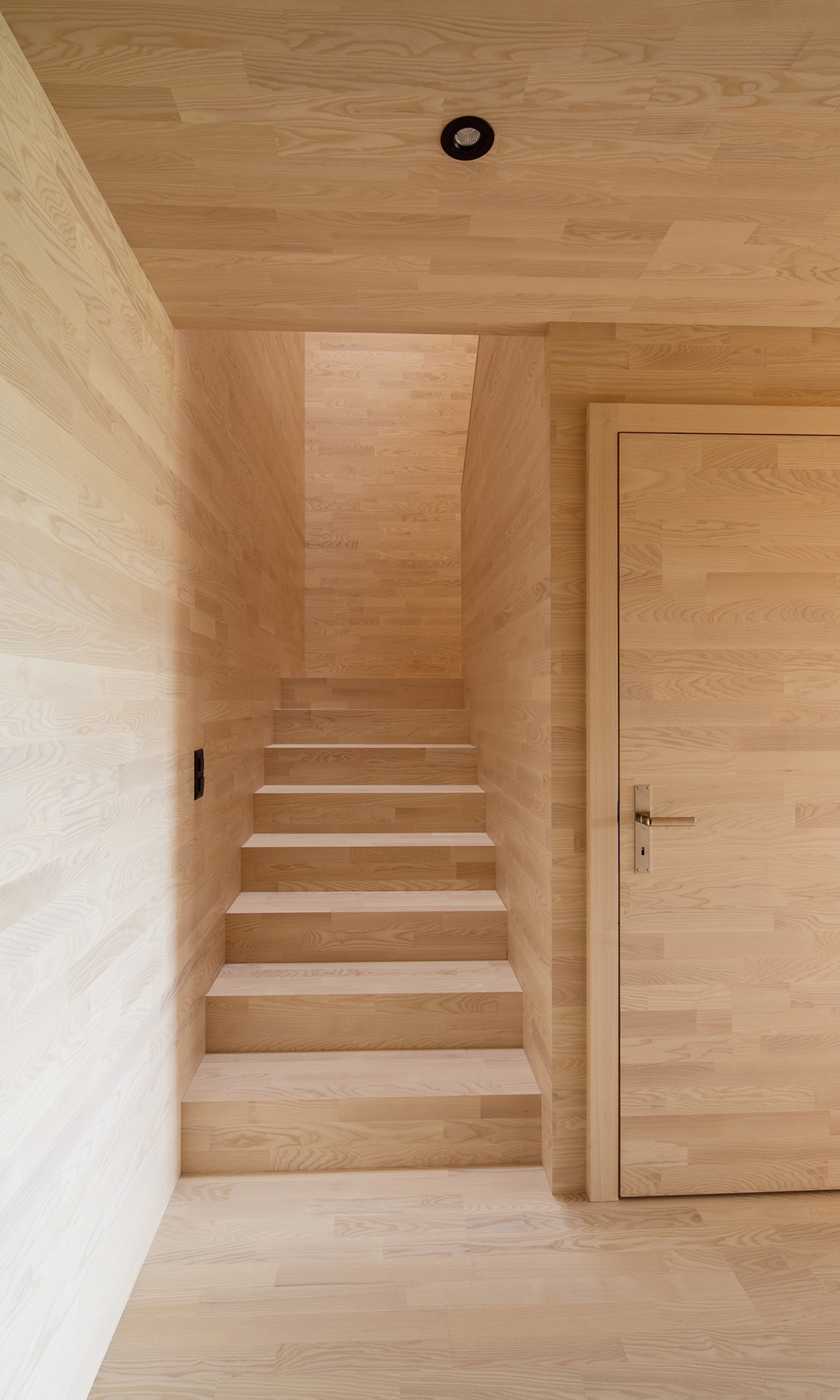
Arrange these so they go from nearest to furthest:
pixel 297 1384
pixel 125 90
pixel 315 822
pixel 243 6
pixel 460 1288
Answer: pixel 243 6, pixel 125 90, pixel 297 1384, pixel 460 1288, pixel 315 822

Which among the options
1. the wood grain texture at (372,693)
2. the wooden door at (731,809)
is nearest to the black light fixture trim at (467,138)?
the wooden door at (731,809)

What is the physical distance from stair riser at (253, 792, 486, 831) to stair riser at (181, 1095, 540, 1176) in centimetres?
110

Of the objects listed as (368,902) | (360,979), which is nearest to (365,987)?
(360,979)

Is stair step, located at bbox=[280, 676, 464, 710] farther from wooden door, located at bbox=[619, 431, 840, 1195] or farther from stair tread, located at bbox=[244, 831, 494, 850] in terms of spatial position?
wooden door, located at bbox=[619, 431, 840, 1195]

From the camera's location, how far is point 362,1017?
6.68 feet

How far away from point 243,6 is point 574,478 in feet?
3.58

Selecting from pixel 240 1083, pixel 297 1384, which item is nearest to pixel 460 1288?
pixel 297 1384

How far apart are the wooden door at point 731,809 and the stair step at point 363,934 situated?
2.09ft

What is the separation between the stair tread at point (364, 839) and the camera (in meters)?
2.56

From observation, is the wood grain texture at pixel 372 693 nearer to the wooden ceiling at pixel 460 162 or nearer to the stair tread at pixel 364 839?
the stair tread at pixel 364 839

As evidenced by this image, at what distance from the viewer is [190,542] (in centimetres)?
190

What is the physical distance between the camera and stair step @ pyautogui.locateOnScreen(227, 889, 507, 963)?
2260 mm

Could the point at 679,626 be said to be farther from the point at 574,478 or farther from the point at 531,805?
the point at 531,805

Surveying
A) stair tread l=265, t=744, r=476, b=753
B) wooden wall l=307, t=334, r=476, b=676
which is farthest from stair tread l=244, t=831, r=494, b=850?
wooden wall l=307, t=334, r=476, b=676
